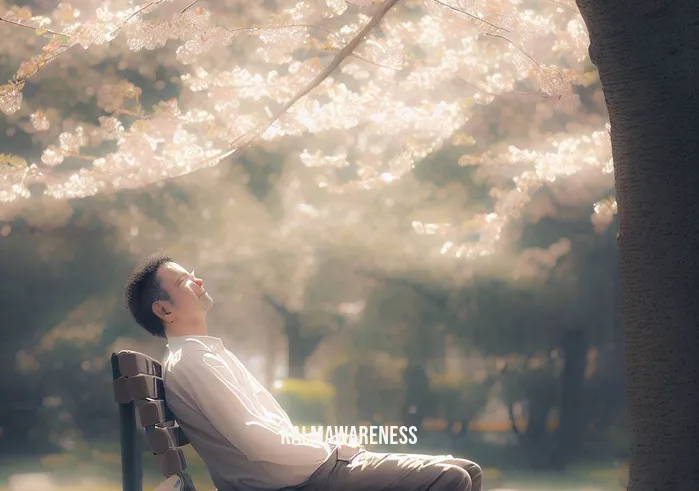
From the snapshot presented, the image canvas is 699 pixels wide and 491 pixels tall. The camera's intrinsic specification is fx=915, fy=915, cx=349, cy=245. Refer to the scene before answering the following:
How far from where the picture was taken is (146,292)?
7.09ft

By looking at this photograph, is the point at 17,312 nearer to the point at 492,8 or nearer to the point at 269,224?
the point at 269,224

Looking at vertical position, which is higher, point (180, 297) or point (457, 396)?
point (457, 396)

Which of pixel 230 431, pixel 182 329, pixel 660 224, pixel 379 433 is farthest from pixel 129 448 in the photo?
pixel 379 433

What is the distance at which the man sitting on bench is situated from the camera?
1829 millimetres

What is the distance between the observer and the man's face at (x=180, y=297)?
6.92ft

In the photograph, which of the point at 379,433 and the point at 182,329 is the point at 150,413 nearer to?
the point at 182,329

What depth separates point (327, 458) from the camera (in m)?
1.89

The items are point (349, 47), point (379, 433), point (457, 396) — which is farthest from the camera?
point (457, 396)

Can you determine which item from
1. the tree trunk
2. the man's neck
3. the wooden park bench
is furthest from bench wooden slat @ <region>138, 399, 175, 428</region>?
the tree trunk

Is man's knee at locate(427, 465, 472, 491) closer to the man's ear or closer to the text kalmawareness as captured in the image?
the man's ear

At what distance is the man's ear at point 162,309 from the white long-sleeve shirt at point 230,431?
0.18m

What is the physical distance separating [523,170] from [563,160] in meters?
0.46

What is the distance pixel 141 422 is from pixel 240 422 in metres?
0.19

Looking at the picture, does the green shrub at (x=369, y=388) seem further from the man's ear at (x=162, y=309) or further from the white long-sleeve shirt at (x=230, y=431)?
the white long-sleeve shirt at (x=230, y=431)
